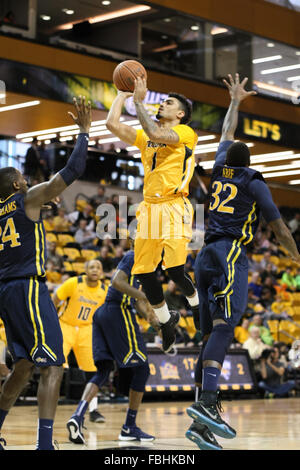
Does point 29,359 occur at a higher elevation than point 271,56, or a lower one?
lower

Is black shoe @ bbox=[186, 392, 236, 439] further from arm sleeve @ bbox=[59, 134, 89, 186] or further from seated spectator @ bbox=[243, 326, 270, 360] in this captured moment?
seated spectator @ bbox=[243, 326, 270, 360]

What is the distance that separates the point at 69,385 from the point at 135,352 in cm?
556

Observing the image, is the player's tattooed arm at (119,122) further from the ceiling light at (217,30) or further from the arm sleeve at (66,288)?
the ceiling light at (217,30)

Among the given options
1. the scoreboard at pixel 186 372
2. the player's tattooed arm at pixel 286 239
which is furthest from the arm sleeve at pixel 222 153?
the scoreboard at pixel 186 372

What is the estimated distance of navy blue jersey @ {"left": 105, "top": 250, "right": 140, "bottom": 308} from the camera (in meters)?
7.98

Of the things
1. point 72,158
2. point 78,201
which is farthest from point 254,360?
point 72,158

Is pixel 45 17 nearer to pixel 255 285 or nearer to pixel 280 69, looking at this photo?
pixel 280 69

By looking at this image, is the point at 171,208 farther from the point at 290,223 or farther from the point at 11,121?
the point at 290,223

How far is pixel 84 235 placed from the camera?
60.2 ft

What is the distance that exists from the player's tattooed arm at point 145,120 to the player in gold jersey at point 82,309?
13.3 feet

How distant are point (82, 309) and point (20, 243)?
5070mm

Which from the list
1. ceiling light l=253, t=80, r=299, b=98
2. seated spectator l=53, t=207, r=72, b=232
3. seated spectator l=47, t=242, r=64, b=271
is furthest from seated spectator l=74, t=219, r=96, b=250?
ceiling light l=253, t=80, r=299, b=98

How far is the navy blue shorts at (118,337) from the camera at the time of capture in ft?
26.6

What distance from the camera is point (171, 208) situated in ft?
21.2
